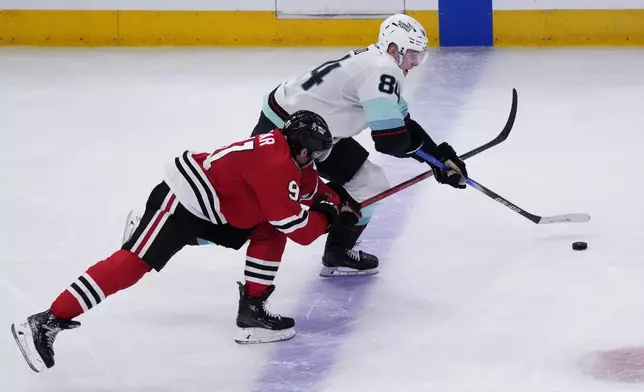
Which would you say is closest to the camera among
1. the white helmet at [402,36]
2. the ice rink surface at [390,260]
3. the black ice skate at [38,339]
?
the black ice skate at [38,339]

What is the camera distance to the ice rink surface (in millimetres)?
3268

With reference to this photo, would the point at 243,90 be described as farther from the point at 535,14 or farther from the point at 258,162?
the point at 258,162

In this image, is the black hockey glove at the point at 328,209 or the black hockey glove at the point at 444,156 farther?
the black hockey glove at the point at 444,156

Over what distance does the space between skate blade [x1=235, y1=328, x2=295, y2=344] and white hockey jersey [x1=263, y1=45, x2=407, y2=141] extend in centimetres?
74

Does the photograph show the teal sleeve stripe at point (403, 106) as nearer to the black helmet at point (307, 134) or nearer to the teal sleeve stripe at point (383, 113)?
the teal sleeve stripe at point (383, 113)

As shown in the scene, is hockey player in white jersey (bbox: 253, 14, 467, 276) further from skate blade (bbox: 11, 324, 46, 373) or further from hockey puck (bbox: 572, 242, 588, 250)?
skate blade (bbox: 11, 324, 46, 373)

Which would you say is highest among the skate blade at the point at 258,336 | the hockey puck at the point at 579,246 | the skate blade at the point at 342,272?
the skate blade at the point at 258,336

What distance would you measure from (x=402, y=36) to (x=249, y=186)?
809 millimetres

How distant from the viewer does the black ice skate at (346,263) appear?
4.05m

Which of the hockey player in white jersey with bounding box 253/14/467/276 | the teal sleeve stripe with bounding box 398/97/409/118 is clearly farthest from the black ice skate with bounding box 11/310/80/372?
the teal sleeve stripe with bounding box 398/97/409/118

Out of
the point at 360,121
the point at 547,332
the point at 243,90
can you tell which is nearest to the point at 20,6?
the point at 243,90

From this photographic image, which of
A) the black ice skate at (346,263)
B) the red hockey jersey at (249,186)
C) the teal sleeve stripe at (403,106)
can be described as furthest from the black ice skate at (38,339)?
the teal sleeve stripe at (403,106)

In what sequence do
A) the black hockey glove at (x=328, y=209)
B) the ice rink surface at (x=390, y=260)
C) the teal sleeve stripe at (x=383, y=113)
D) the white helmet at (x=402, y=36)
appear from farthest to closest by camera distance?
the white helmet at (x=402, y=36), the teal sleeve stripe at (x=383, y=113), the black hockey glove at (x=328, y=209), the ice rink surface at (x=390, y=260)

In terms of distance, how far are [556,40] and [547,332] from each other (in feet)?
17.3
